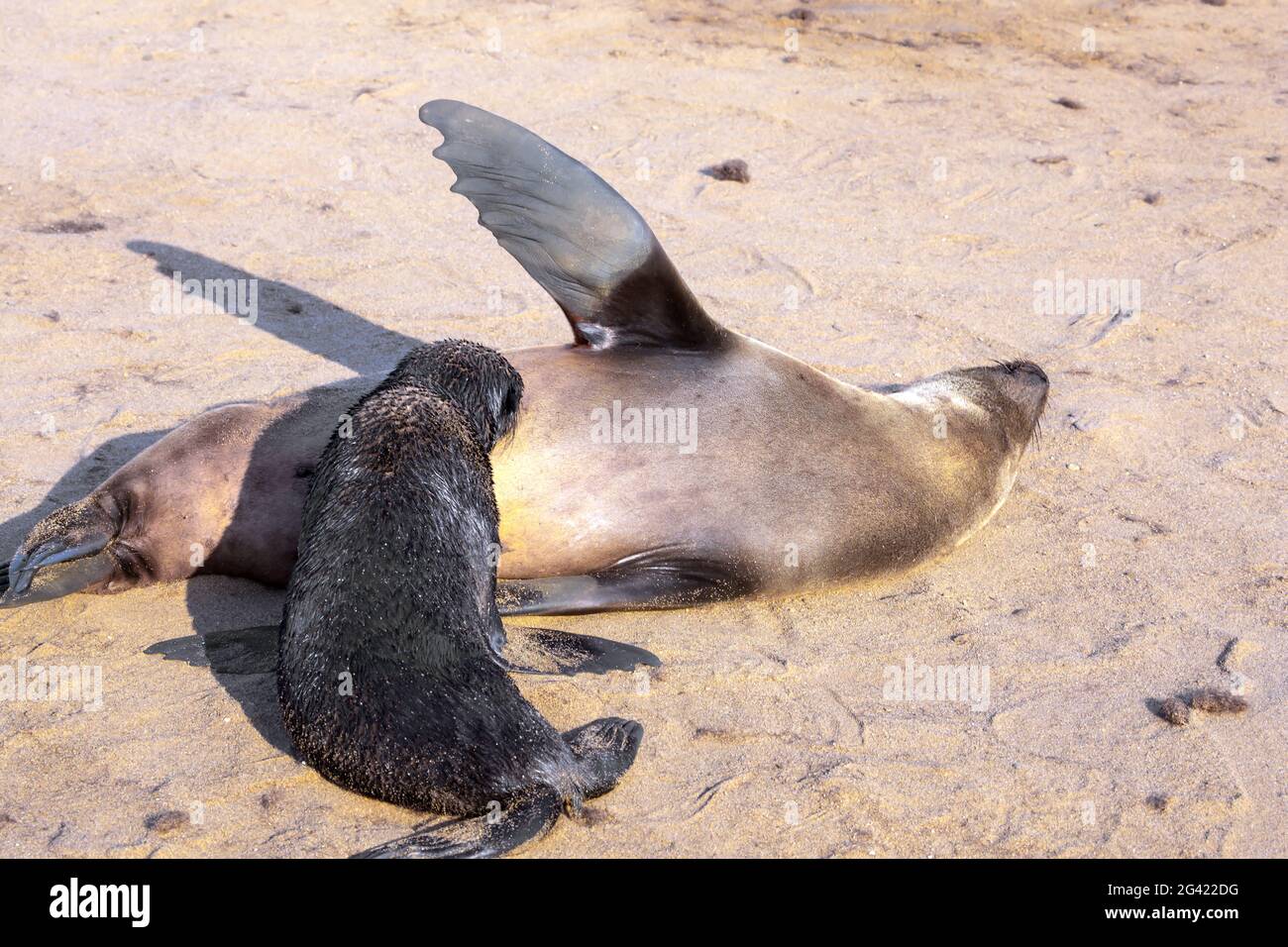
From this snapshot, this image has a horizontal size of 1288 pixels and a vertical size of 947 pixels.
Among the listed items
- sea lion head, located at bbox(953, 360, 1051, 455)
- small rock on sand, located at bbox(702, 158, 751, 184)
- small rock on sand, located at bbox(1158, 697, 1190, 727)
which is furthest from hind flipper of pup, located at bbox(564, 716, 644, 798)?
small rock on sand, located at bbox(702, 158, 751, 184)

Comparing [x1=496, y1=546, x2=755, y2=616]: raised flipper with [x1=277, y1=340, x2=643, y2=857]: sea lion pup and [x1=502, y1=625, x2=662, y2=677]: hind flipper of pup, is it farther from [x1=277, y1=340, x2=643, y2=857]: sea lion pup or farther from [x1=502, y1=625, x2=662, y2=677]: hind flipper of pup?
[x1=277, y1=340, x2=643, y2=857]: sea lion pup

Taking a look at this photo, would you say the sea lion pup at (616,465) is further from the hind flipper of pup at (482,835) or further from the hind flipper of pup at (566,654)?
the hind flipper of pup at (482,835)

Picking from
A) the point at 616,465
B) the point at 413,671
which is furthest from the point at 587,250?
the point at 413,671

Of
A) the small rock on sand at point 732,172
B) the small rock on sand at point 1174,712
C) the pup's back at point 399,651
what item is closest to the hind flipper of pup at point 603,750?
the pup's back at point 399,651

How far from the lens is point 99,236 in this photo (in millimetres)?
6512

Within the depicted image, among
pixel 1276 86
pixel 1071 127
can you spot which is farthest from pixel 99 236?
pixel 1276 86

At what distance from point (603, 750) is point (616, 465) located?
1.14 m

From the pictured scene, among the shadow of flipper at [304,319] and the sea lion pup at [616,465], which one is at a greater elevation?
the sea lion pup at [616,465]

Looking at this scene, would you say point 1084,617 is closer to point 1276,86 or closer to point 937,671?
point 937,671

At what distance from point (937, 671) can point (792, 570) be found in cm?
57

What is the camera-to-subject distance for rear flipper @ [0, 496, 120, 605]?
3.77 meters

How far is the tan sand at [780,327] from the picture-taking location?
10.7 ft

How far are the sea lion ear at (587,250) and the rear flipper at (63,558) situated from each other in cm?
158

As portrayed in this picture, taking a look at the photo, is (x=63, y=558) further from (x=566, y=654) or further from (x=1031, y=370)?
(x=1031, y=370)
